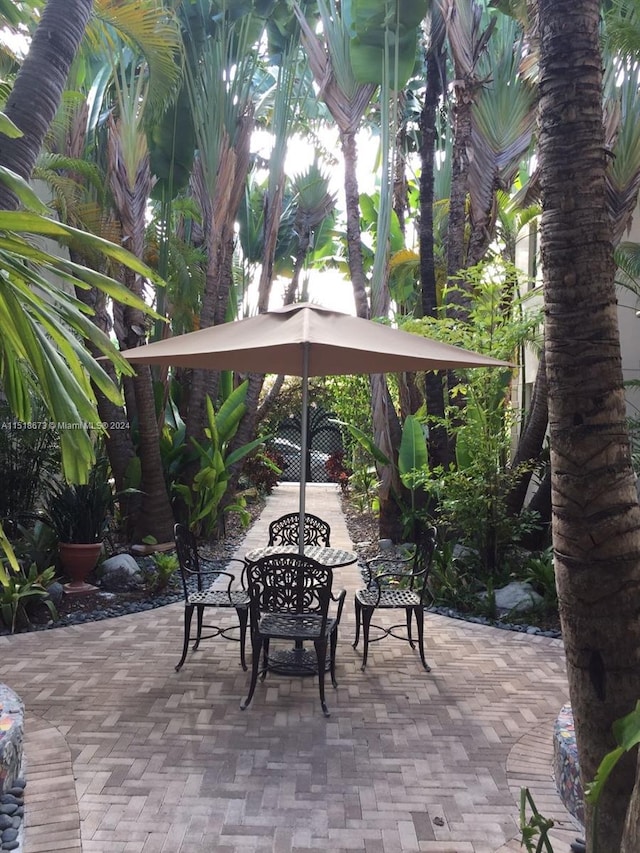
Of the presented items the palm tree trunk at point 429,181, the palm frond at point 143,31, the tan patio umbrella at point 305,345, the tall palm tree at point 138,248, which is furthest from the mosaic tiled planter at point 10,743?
the palm tree trunk at point 429,181

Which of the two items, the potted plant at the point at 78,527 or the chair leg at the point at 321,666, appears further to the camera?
the potted plant at the point at 78,527

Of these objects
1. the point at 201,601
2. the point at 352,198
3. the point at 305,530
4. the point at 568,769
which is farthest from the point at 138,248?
the point at 568,769

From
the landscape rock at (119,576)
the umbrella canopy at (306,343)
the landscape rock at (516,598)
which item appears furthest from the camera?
the landscape rock at (119,576)

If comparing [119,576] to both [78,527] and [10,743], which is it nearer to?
[78,527]

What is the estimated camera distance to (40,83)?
3.86 metres

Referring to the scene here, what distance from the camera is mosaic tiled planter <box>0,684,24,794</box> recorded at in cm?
303

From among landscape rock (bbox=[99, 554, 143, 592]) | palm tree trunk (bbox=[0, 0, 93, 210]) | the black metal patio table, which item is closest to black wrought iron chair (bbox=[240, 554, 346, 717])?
the black metal patio table

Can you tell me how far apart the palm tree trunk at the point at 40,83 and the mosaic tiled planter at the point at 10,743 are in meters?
2.49

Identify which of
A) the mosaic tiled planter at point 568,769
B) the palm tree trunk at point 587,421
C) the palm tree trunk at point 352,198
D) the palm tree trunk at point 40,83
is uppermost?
the palm tree trunk at point 352,198

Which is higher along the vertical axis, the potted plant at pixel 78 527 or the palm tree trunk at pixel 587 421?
the palm tree trunk at pixel 587 421

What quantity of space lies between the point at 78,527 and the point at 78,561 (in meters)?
0.37

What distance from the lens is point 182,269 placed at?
10.4 metres

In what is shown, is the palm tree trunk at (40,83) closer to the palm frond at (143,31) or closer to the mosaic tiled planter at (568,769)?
the palm frond at (143,31)

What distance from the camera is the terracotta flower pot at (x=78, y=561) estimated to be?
23.1ft
